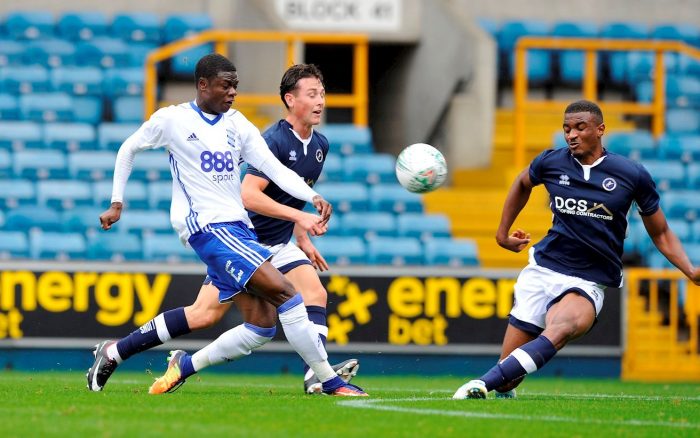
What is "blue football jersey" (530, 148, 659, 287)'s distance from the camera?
8586mm

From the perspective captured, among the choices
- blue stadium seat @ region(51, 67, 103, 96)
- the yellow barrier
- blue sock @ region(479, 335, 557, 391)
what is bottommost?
the yellow barrier

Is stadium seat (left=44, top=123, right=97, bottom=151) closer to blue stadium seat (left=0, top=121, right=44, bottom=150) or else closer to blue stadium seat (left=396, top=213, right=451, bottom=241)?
blue stadium seat (left=0, top=121, right=44, bottom=150)

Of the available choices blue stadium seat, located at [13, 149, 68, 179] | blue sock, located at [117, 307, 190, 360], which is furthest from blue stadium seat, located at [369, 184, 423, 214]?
blue sock, located at [117, 307, 190, 360]

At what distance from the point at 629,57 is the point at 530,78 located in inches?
59.2

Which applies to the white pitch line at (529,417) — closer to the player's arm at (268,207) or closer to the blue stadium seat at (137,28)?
the player's arm at (268,207)

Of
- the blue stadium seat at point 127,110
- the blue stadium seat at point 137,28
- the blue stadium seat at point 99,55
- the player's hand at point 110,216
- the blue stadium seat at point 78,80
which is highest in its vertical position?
the blue stadium seat at point 137,28

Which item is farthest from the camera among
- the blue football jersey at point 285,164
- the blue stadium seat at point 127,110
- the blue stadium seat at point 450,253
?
the blue stadium seat at point 127,110

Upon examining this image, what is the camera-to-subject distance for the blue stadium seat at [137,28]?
19219 millimetres

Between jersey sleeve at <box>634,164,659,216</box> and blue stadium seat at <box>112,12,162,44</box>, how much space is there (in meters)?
11.7

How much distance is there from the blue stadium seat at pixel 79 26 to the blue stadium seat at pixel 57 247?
5059 mm

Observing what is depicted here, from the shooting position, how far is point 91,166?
53.0 feet

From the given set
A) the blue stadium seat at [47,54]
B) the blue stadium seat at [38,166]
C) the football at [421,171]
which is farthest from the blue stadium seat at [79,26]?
the football at [421,171]

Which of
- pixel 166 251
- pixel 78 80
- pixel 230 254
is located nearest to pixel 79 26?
pixel 78 80

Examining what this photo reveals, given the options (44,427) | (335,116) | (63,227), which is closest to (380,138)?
(335,116)
